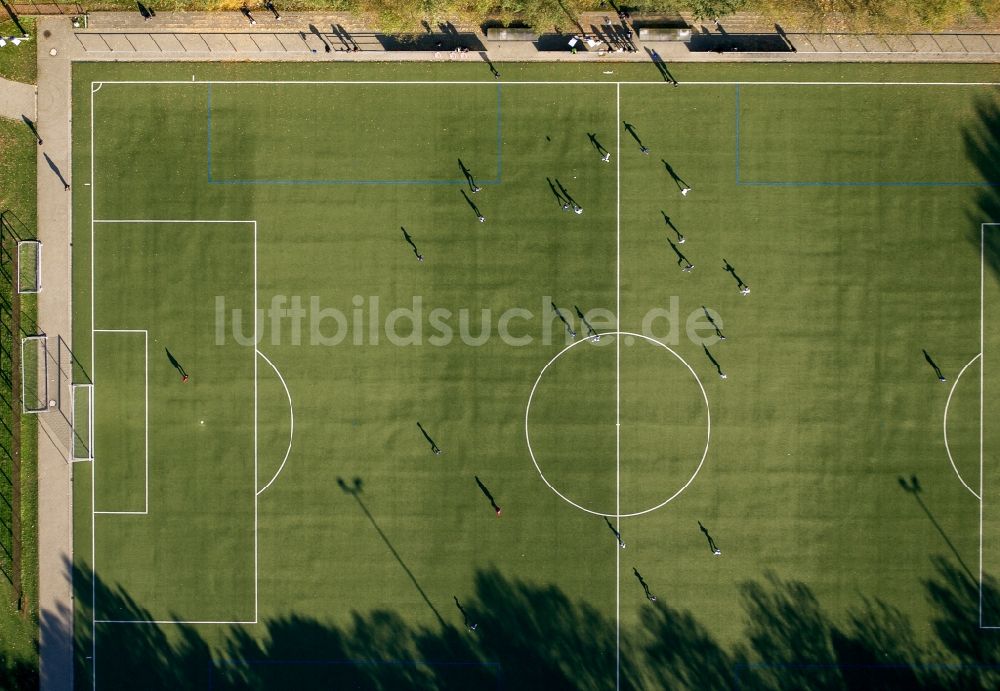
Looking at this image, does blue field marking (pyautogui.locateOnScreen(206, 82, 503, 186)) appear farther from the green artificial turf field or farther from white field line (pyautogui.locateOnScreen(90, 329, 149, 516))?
white field line (pyautogui.locateOnScreen(90, 329, 149, 516))

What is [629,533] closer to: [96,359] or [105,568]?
[105,568]

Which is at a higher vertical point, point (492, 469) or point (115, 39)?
point (115, 39)

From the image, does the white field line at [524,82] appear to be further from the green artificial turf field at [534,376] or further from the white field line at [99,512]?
the white field line at [99,512]

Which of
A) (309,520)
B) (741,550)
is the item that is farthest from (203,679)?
(741,550)

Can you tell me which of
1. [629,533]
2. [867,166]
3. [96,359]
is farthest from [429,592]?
[867,166]

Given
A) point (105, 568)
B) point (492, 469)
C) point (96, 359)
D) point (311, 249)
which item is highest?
A: point (311, 249)

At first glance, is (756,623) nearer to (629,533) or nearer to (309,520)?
(629,533)
